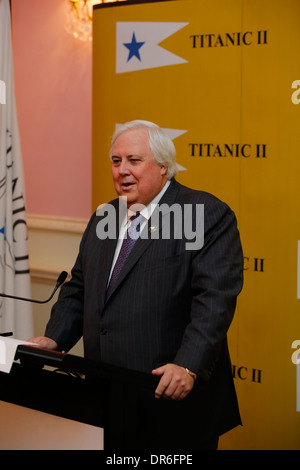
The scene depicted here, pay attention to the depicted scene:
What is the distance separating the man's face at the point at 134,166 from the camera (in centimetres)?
184

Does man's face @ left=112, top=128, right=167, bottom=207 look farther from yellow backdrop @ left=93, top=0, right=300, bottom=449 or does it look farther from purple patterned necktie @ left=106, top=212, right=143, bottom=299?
yellow backdrop @ left=93, top=0, right=300, bottom=449

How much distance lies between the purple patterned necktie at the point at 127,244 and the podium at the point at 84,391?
17.8 inches

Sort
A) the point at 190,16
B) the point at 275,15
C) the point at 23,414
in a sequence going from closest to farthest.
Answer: the point at 23,414 < the point at 275,15 < the point at 190,16

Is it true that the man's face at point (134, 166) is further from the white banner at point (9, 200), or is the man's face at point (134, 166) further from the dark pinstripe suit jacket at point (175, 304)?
the white banner at point (9, 200)

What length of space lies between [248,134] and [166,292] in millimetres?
1267

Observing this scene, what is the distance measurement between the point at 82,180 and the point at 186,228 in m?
2.40

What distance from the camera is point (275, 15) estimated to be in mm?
2715

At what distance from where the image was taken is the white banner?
297 cm

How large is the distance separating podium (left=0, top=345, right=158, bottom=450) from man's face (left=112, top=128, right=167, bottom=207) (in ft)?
2.02

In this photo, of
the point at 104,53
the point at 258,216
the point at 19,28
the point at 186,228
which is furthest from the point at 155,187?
the point at 19,28

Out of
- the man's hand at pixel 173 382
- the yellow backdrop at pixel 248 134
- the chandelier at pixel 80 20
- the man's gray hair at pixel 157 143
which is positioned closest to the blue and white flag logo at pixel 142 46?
the yellow backdrop at pixel 248 134

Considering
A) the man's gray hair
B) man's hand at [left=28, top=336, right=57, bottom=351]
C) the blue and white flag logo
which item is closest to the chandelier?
the blue and white flag logo

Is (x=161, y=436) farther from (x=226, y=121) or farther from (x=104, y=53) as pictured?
(x=104, y=53)

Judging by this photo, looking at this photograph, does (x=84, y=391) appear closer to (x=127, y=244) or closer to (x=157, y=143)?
(x=127, y=244)
